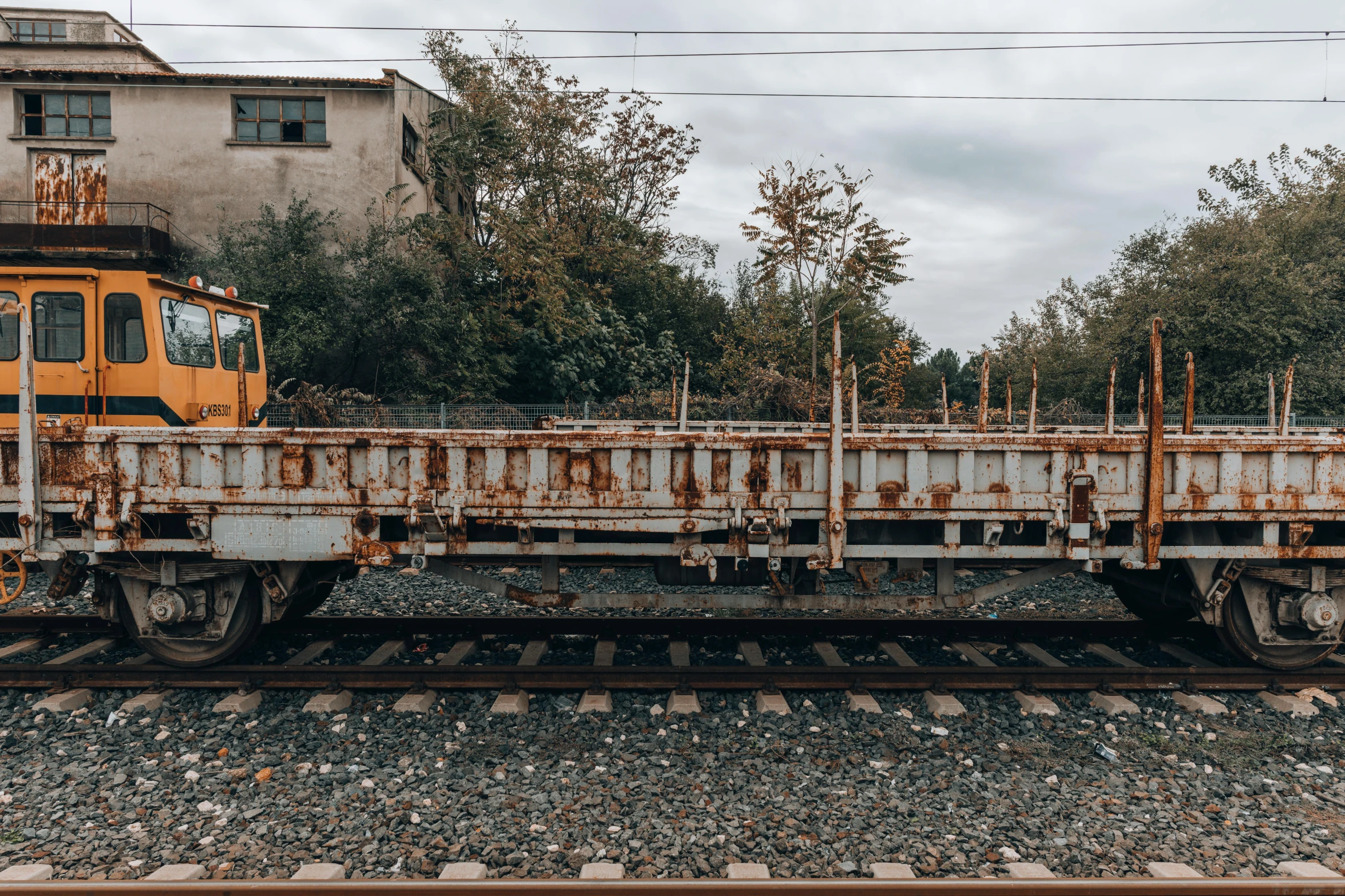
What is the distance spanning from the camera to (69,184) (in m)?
22.0

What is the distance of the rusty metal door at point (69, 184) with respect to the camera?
861 inches

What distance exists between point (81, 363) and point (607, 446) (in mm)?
4539

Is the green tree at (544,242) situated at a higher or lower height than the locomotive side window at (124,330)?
higher

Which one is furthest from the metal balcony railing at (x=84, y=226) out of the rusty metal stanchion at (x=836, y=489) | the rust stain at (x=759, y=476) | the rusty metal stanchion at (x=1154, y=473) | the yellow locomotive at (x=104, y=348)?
the rusty metal stanchion at (x=1154, y=473)

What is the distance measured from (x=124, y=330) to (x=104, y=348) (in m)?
0.21

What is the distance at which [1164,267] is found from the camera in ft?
86.1

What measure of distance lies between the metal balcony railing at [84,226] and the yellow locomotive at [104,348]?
1884cm

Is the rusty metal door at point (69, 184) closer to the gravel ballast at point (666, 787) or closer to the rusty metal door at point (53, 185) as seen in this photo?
the rusty metal door at point (53, 185)

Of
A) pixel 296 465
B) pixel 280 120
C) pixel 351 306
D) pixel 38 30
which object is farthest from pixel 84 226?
pixel 296 465

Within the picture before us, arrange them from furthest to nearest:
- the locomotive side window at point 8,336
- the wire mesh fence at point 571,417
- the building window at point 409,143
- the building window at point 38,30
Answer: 1. the building window at point 38,30
2. the building window at point 409,143
3. the wire mesh fence at point 571,417
4. the locomotive side window at point 8,336

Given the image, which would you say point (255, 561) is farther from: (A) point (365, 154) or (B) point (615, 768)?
(A) point (365, 154)

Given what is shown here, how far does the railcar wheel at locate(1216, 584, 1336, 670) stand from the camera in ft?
18.2

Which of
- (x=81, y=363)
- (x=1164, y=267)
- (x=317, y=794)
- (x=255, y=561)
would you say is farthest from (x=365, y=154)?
(x=1164, y=267)

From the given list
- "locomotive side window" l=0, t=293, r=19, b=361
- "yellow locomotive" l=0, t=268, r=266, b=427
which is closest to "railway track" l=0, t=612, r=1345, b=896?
"yellow locomotive" l=0, t=268, r=266, b=427
